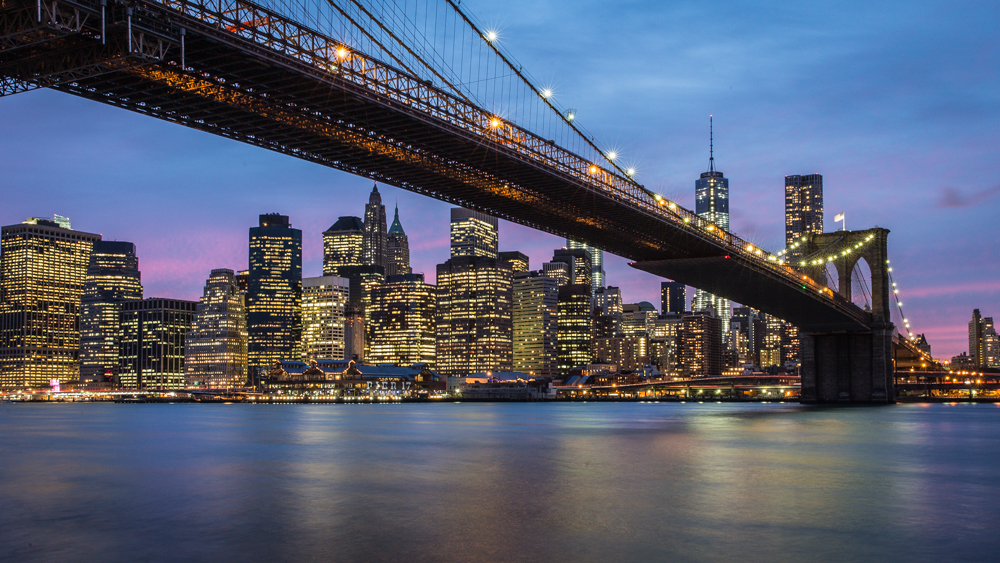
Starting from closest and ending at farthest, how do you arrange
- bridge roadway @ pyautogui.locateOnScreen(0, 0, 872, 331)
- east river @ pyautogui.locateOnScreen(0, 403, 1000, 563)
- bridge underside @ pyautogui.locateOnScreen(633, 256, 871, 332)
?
east river @ pyautogui.locateOnScreen(0, 403, 1000, 563) → bridge roadway @ pyautogui.locateOnScreen(0, 0, 872, 331) → bridge underside @ pyautogui.locateOnScreen(633, 256, 871, 332)

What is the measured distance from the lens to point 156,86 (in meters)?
25.4

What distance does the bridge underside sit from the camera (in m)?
58.3

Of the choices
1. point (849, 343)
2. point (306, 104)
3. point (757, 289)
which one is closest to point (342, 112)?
point (306, 104)

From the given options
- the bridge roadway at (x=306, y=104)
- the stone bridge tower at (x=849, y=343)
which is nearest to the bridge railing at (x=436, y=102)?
the bridge roadway at (x=306, y=104)

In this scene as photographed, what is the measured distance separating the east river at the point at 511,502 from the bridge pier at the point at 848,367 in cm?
3873

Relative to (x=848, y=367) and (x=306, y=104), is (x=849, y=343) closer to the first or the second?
(x=848, y=367)

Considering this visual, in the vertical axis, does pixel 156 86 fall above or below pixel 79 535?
above

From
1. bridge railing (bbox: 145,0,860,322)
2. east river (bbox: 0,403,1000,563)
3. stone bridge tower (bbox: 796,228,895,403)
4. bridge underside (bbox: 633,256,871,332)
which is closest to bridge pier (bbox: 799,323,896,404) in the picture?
stone bridge tower (bbox: 796,228,895,403)

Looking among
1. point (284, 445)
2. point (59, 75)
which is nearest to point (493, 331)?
point (284, 445)

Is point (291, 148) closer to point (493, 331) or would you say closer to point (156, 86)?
point (156, 86)

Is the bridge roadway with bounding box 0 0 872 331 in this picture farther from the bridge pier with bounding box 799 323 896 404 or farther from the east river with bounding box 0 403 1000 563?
the bridge pier with bounding box 799 323 896 404

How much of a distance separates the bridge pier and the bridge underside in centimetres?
237

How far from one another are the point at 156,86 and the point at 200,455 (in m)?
13.0

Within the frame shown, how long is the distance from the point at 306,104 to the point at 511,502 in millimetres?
15358
